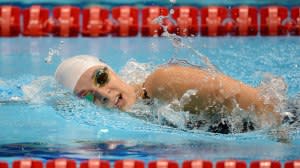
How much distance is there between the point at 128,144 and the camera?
449 cm

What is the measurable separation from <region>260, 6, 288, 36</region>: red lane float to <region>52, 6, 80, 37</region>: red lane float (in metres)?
1.58

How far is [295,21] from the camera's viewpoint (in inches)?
273

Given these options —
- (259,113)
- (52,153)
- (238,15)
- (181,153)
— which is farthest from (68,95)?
(238,15)

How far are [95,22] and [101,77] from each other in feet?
9.20

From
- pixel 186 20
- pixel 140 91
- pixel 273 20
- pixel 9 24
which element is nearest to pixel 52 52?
pixel 9 24

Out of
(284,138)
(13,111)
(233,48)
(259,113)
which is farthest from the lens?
(233,48)

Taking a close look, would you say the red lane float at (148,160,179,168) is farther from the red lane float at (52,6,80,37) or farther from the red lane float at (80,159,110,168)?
the red lane float at (52,6,80,37)

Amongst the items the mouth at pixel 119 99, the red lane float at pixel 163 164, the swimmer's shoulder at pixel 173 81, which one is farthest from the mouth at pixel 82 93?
the red lane float at pixel 163 164

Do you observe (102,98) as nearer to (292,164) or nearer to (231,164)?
(231,164)

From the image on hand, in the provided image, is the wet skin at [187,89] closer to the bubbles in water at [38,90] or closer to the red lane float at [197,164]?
the red lane float at [197,164]

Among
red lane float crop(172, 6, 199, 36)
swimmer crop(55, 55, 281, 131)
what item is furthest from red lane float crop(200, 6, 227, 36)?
swimmer crop(55, 55, 281, 131)

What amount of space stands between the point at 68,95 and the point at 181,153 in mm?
682

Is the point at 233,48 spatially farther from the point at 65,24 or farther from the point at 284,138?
the point at 284,138

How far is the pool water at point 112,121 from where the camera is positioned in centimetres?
434
